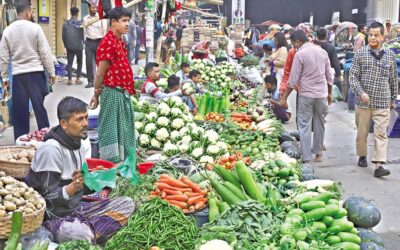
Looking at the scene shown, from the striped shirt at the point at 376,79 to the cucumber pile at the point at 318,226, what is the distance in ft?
10.4

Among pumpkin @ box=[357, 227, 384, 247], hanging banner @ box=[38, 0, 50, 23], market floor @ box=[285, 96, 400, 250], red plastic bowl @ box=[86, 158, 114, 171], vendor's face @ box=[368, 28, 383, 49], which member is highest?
hanging banner @ box=[38, 0, 50, 23]

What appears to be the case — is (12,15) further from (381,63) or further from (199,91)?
(381,63)

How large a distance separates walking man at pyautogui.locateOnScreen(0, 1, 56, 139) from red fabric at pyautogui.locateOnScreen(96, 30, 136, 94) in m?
1.70

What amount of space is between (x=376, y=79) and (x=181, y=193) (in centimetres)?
383

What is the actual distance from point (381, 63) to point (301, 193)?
11.2ft

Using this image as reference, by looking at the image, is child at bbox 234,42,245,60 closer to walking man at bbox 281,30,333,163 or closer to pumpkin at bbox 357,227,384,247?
walking man at bbox 281,30,333,163

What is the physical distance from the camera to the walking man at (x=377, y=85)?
796 centimetres

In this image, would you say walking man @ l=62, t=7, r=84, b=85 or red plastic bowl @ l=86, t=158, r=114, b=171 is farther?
walking man @ l=62, t=7, r=84, b=85

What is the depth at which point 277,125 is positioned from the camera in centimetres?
950

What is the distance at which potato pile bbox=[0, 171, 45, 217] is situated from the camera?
4.13 metres

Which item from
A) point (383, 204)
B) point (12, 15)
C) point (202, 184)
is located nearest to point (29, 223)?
point (202, 184)

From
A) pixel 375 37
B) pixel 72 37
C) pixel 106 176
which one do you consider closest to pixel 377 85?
pixel 375 37

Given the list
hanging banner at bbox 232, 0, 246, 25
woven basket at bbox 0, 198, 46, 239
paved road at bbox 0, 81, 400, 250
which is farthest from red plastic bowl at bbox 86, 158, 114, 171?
hanging banner at bbox 232, 0, 246, 25

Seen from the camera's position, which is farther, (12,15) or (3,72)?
(12,15)
